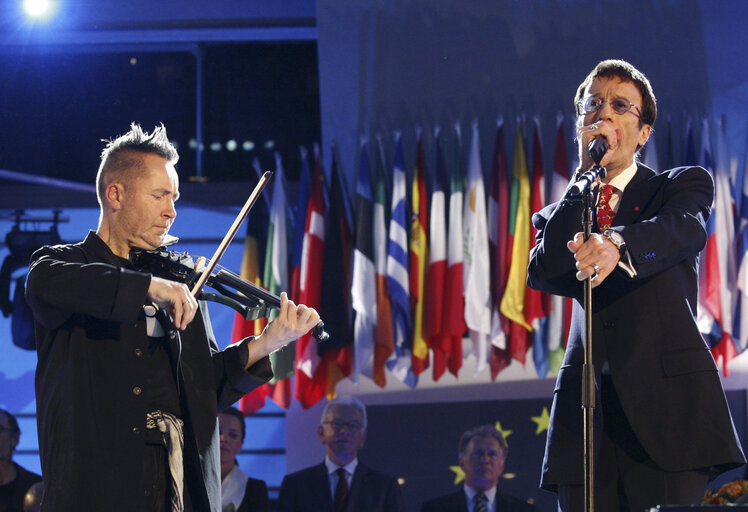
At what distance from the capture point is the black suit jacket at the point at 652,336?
8.70 ft

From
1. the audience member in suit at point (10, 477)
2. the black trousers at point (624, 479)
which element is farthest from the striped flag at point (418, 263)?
the black trousers at point (624, 479)

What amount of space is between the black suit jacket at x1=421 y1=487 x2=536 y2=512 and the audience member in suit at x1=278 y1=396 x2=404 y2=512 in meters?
0.25

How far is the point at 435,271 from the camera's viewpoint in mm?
7285

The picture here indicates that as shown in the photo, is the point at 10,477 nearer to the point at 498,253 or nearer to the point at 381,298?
the point at 381,298

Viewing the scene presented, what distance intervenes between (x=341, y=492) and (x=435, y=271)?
1.82 meters

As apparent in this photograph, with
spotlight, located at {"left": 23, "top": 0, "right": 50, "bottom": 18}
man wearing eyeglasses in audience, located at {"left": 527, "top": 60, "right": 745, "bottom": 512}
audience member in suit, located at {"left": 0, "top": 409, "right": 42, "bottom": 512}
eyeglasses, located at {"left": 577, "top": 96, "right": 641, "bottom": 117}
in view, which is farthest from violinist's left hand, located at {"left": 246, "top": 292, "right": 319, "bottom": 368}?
spotlight, located at {"left": 23, "top": 0, "right": 50, "bottom": 18}

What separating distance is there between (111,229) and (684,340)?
180 centimetres

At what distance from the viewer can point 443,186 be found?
7.57 meters

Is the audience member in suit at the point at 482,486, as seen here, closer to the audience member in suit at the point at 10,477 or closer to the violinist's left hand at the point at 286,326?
the audience member in suit at the point at 10,477

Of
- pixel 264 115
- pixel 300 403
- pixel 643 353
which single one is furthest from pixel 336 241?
pixel 643 353

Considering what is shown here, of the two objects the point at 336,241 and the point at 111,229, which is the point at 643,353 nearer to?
the point at 111,229

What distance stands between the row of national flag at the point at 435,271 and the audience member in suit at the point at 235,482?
539 millimetres

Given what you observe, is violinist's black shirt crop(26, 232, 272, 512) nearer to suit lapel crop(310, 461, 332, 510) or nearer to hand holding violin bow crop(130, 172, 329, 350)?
hand holding violin bow crop(130, 172, 329, 350)

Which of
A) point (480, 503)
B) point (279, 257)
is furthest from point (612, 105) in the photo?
point (279, 257)
